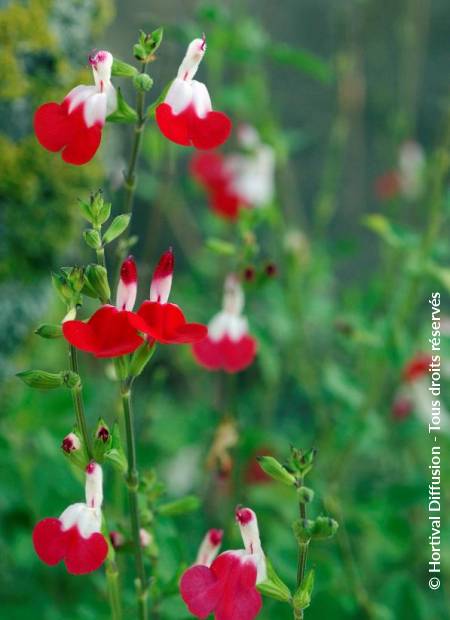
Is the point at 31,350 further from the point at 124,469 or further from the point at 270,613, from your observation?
the point at 124,469

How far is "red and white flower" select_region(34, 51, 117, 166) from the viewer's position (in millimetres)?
778

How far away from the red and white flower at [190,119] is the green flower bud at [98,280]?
13 centimetres

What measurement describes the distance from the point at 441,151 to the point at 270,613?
0.64 m

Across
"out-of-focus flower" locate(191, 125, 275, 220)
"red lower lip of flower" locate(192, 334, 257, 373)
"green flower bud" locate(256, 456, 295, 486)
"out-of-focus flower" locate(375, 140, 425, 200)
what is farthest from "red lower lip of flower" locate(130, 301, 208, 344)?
"out-of-focus flower" locate(375, 140, 425, 200)

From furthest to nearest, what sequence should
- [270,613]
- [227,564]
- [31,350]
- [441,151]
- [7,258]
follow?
[31,350]
[7,258]
[441,151]
[270,613]
[227,564]

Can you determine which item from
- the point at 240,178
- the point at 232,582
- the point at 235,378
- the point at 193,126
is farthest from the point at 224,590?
the point at 240,178

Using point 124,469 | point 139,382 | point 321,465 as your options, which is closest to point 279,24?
point 139,382

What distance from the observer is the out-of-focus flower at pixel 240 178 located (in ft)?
5.41

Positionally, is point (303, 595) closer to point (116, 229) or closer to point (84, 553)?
point (84, 553)

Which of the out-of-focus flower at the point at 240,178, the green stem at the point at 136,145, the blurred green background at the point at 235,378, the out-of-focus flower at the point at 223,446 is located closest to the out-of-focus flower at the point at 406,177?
the blurred green background at the point at 235,378

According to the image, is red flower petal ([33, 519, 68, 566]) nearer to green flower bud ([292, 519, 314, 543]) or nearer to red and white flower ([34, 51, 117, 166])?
green flower bud ([292, 519, 314, 543])

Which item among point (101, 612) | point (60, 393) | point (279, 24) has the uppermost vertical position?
point (279, 24)

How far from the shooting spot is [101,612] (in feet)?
3.77

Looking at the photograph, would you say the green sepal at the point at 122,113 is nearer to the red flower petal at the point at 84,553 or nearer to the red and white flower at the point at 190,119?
the red and white flower at the point at 190,119
